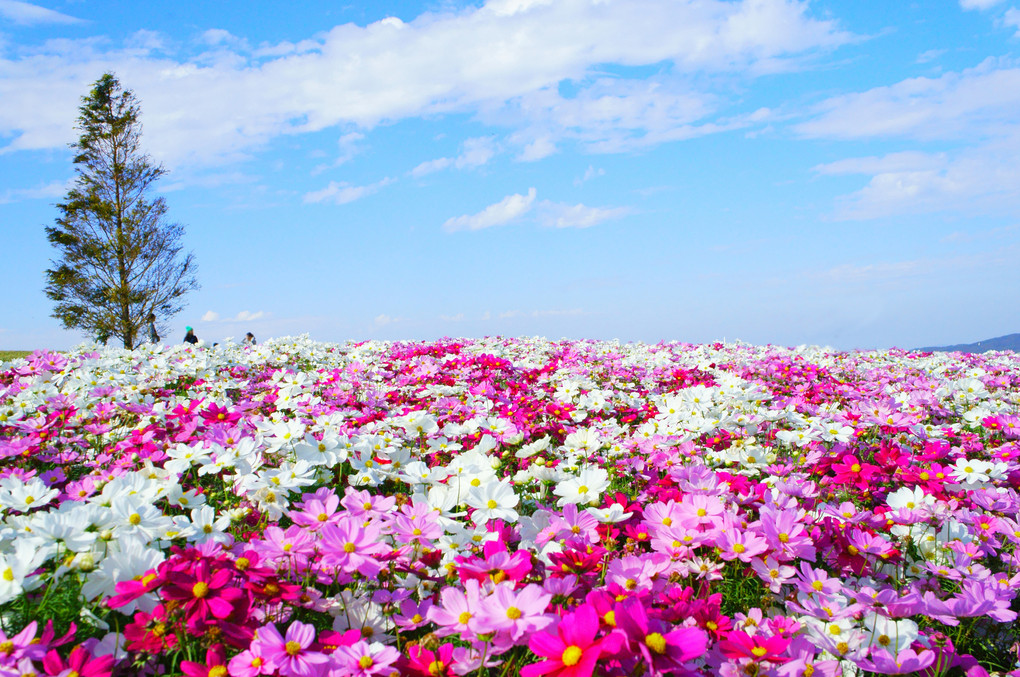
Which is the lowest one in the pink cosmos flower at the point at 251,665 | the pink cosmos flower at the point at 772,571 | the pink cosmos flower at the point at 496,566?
the pink cosmos flower at the point at 772,571

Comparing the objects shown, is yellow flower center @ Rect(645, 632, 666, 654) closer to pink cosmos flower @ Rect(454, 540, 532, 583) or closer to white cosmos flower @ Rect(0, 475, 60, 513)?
pink cosmos flower @ Rect(454, 540, 532, 583)

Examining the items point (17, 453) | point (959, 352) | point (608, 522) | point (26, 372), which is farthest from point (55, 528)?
point (959, 352)

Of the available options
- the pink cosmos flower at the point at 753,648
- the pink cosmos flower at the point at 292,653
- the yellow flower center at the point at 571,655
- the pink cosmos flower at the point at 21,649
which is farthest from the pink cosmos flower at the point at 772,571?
the pink cosmos flower at the point at 21,649

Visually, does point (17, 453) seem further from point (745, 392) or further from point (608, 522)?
point (745, 392)

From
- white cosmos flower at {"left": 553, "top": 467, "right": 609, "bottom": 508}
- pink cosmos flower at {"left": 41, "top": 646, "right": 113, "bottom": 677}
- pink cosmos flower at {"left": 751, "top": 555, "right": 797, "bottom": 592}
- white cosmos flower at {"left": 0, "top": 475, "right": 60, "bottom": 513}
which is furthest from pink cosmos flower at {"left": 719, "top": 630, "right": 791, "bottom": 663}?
white cosmos flower at {"left": 0, "top": 475, "right": 60, "bottom": 513}

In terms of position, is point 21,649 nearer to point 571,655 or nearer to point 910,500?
point 571,655

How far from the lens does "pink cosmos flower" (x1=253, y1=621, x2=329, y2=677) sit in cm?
151

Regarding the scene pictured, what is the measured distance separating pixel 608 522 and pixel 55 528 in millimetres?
1811

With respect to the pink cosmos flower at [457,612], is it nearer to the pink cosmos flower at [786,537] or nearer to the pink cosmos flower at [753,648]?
the pink cosmos flower at [753,648]

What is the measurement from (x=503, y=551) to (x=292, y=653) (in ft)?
2.07

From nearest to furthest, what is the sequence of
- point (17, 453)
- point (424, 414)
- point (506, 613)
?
point (506, 613) → point (17, 453) → point (424, 414)

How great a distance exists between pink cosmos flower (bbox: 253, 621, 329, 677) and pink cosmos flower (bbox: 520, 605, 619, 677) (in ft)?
1.84

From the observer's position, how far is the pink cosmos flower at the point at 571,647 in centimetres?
133

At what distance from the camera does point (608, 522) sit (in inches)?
89.1
